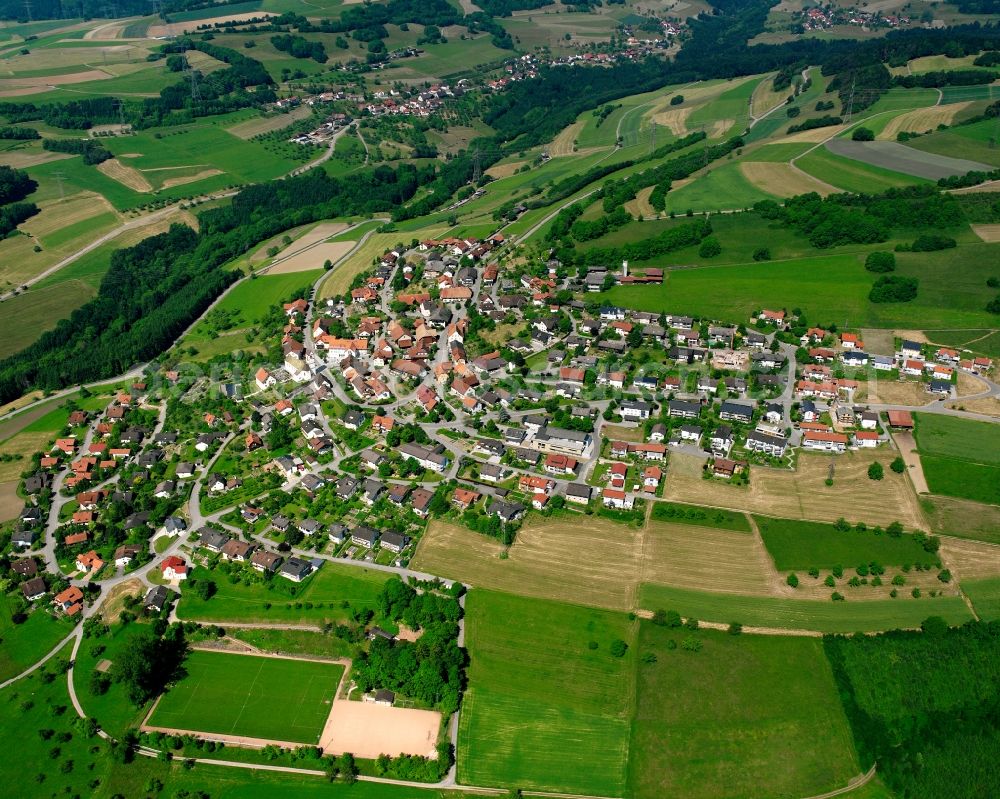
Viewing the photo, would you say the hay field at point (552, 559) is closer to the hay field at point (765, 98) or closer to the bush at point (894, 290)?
the bush at point (894, 290)

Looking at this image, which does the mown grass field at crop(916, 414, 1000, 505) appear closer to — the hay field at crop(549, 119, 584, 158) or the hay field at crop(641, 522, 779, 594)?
the hay field at crop(641, 522, 779, 594)

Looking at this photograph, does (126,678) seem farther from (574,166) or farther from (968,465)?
(574,166)

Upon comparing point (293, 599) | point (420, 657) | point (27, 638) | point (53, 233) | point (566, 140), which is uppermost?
point (566, 140)

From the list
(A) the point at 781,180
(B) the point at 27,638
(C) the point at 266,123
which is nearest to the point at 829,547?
(B) the point at 27,638

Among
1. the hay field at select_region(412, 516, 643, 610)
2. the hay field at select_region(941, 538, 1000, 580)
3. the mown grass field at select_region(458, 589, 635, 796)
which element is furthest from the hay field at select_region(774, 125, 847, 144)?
the mown grass field at select_region(458, 589, 635, 796)

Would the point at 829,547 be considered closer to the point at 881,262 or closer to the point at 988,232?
the point at 881,262

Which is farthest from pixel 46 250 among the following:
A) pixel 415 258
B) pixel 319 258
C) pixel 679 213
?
pixel 679 213

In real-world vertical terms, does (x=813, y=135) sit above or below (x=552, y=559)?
above
